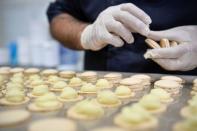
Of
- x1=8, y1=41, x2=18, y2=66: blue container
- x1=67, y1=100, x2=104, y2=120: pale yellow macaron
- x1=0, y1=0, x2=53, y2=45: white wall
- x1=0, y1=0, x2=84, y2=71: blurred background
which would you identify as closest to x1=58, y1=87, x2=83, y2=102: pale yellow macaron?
x1=67, y1=100, x2=104, y2=120: pale yellow macaron

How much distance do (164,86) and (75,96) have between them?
233 mm

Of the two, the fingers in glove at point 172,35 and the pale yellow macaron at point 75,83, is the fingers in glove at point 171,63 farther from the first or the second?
the pale yellow macaron at point 75,83

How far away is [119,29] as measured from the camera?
94 centimetres

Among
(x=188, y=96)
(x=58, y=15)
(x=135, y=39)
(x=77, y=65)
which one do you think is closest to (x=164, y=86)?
(x=188, y=96)

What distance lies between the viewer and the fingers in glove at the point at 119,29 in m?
0.94

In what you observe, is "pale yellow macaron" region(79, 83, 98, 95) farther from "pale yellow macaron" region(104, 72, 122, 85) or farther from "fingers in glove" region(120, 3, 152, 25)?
"fingers in glove" region(120, 3, 152, 25)

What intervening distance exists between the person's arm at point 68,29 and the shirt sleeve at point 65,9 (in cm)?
2

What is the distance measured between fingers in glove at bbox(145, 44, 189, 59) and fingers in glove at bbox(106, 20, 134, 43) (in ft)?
0.33

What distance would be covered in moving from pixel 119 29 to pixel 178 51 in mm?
186

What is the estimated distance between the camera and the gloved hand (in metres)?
0.89

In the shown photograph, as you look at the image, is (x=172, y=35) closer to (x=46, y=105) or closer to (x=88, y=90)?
(x=88, y=90)

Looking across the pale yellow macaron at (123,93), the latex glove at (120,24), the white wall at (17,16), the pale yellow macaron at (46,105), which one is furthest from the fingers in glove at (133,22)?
the white wall at (17,16)

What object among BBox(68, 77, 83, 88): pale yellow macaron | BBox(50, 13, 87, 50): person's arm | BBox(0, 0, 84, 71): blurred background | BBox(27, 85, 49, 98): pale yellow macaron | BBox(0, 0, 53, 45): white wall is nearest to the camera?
BBox(27, 85, 49, 98): pale yellow macaron

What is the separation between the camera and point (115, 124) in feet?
1.91
